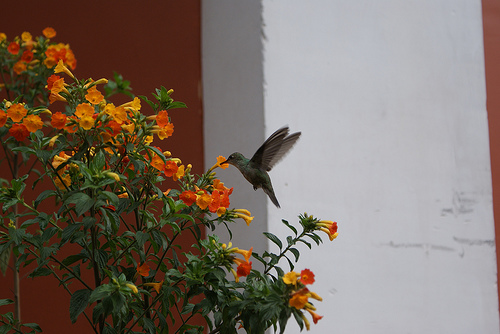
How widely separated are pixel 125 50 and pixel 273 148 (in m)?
1.42

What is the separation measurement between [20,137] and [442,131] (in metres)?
2.33

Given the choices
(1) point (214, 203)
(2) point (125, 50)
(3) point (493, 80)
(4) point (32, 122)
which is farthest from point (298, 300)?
(3) point (493, 80)

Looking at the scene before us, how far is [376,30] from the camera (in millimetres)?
2842

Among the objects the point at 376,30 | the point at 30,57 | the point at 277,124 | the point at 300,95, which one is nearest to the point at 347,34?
the point at 376,30

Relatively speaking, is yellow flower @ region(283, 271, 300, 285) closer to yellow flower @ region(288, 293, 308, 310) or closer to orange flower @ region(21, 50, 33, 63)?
yellow flower @ region(288, 293, 308, 310)

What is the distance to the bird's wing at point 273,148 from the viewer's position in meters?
1.66

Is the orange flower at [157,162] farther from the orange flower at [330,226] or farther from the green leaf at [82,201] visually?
the orange flower at [330,226]

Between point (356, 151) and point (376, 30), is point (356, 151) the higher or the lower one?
the lower one

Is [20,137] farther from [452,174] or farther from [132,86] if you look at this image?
[452,174]

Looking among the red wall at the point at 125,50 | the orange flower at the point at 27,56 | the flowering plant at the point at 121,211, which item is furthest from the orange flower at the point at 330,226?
the orange flower at the point at 27,56

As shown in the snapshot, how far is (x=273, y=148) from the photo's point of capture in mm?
1702

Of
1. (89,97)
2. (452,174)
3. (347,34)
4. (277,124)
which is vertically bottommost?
(452,174)

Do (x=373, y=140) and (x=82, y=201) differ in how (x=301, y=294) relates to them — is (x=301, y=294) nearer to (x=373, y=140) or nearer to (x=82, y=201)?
(x=82, y=201)

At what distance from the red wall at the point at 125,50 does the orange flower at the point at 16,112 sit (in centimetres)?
126
